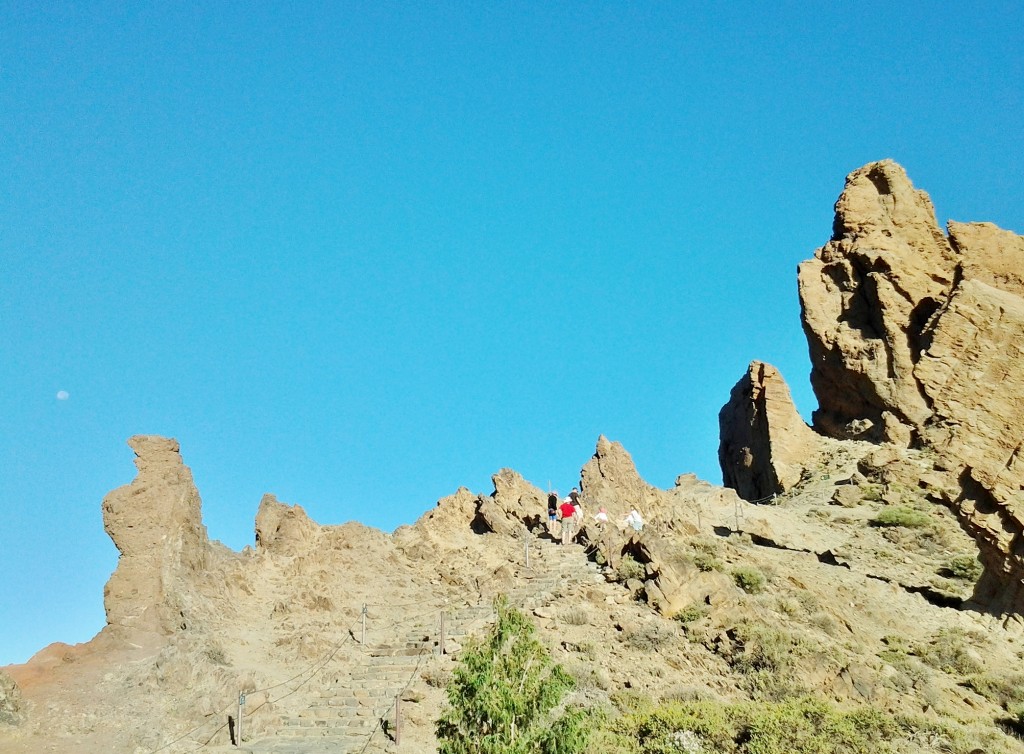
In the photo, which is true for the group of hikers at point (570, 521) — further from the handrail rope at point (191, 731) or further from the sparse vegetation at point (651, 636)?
the handrail rope at point (191, 731)

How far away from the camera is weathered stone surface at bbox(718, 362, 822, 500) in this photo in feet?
149

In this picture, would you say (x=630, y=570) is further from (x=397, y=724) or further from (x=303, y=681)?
(x=397, y=724)

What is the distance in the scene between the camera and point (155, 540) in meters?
20.7

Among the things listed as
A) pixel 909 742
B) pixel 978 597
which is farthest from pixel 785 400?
pixel 909 742

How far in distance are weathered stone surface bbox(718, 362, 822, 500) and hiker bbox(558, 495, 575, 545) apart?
17.8 m

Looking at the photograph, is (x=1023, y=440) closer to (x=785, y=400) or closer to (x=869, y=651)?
(x=869, y=651)

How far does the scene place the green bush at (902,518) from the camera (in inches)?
1329

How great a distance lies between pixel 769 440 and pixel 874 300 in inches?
324

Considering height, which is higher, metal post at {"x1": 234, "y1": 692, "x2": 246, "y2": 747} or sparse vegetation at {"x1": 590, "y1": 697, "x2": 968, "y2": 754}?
metal post at {"x1": 234, "y1": 692, "x2": 246, "y2": 747}

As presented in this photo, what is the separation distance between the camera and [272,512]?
2706 cm

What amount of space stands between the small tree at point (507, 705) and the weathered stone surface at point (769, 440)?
32.1m

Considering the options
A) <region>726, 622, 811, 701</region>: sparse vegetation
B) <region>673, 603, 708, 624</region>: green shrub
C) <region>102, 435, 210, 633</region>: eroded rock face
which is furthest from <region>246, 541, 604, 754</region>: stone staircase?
<region>726, 622, 811, 701</region>: sparse vegetation

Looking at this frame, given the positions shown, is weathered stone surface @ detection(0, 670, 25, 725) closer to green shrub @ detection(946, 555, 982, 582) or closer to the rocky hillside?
the rocky hillside

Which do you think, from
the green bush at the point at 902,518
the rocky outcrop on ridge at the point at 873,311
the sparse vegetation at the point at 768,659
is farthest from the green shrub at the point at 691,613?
the rocky outcrop on ridge at the point at 873,311
